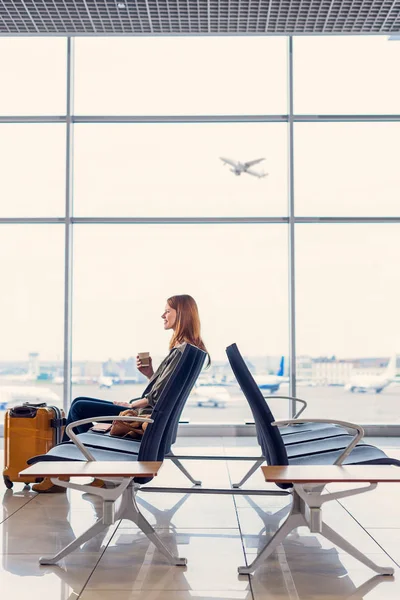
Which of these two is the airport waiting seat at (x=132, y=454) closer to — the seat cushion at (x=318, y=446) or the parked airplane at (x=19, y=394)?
the seat cushion at (x=318, y=446)

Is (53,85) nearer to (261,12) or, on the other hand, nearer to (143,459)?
(261,12)

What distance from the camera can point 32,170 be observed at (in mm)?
6812

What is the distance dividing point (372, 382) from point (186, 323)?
373cm

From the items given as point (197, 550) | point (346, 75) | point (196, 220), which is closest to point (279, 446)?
point (197, 550)

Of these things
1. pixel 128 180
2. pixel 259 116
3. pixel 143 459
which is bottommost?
pixel 143 459

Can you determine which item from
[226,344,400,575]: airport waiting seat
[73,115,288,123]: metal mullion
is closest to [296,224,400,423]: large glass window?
[73,115,288,123]: metal mullion

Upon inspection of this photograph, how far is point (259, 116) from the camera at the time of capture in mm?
6730

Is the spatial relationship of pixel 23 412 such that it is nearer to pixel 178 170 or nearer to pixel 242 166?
pixel 178 170

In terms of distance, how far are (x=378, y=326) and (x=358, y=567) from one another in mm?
4327

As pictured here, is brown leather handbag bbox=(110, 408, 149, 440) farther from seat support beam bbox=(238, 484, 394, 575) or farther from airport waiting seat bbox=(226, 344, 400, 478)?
seat support beam bbox=(238, 484, 394, 575)

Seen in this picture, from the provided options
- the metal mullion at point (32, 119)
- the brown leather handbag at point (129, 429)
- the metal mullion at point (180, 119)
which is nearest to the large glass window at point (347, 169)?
the metal mullion at point (180, 119)

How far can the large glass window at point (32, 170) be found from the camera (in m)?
6.70

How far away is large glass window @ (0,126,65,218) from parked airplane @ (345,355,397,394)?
3.50 meters

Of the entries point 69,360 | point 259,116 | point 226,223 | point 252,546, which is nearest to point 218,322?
point 226,223
